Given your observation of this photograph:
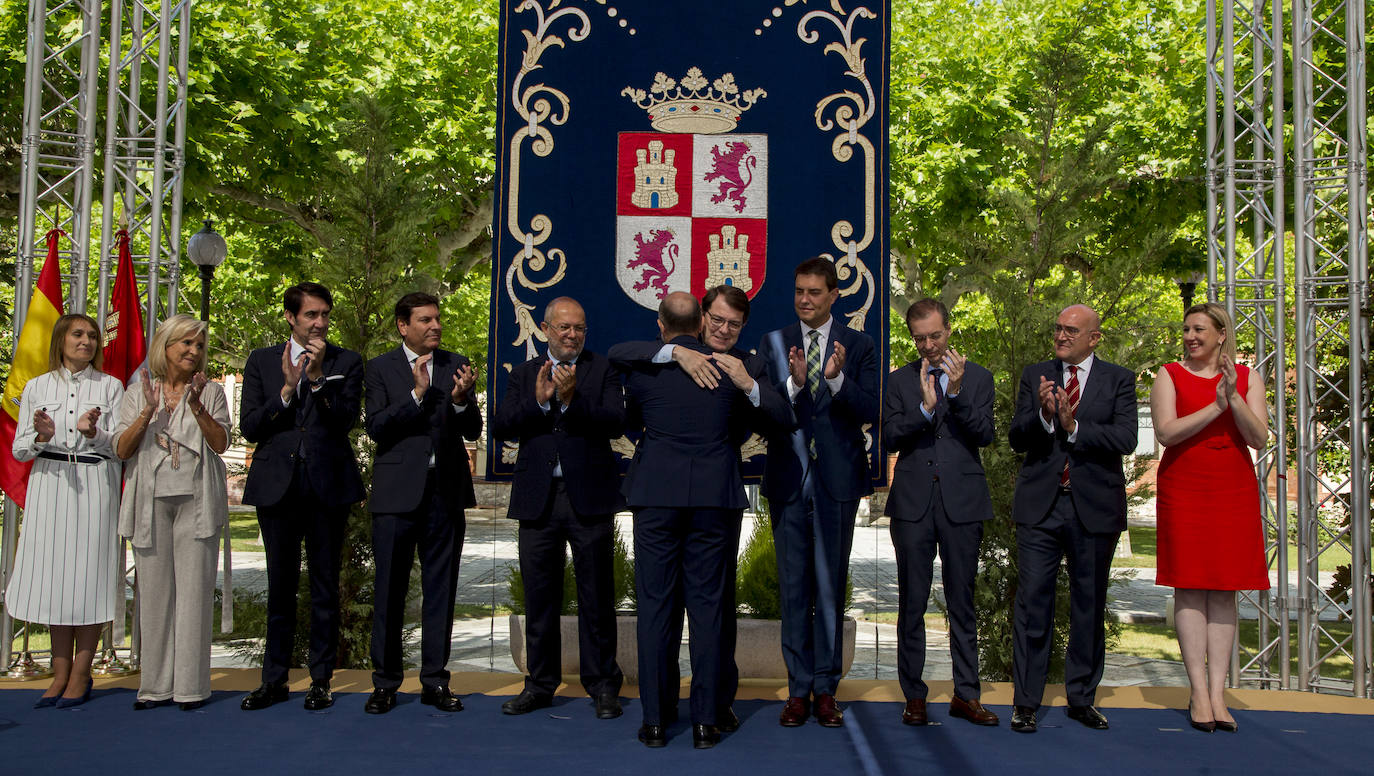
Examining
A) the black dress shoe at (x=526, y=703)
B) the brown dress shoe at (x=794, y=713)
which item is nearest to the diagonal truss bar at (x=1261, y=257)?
the brown dress shoe at (x=794, y=713)

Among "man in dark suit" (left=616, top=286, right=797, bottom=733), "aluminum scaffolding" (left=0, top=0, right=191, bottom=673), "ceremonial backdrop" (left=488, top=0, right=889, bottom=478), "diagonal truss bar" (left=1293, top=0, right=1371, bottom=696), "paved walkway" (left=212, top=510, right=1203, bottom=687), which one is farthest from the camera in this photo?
"paved walkway" (left=212, top=510, right=1203, bottom=687)

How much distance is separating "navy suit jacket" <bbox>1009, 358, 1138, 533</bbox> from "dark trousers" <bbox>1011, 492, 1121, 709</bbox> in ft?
0.18

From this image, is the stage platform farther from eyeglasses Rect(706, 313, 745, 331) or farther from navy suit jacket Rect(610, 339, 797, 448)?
eyeglasses Rect(706, 313, 745, 331)

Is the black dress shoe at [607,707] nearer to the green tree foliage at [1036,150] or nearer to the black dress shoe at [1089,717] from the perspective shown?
the black dress shoe at [1089,717]

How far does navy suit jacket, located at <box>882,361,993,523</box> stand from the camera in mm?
4746

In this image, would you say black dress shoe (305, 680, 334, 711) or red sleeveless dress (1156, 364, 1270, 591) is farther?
black dress shoe (305, 680, 334, 711)

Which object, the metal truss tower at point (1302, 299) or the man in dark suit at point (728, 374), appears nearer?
the man in dark suit at point (728, 374)

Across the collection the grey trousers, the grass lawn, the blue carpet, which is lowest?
the grass lawn

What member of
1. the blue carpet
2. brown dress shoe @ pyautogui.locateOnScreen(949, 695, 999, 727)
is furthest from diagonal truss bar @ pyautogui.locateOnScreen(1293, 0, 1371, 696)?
brown dress shoe @ pyautogui.locateOnScreen(949, 695, 999, 727)

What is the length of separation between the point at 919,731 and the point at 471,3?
38.0 ft

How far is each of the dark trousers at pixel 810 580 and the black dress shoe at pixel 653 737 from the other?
0.59 metres

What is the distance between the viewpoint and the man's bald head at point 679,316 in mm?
4539

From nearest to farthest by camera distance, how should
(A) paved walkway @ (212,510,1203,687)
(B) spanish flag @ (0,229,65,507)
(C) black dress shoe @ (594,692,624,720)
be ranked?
(C) black dress shoe @ (594,692,624,720)
(B) spanish flag @ (0,229,65,507)
(A) paved walkway @ (212,510,1203,687)

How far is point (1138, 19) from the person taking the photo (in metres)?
13.9
